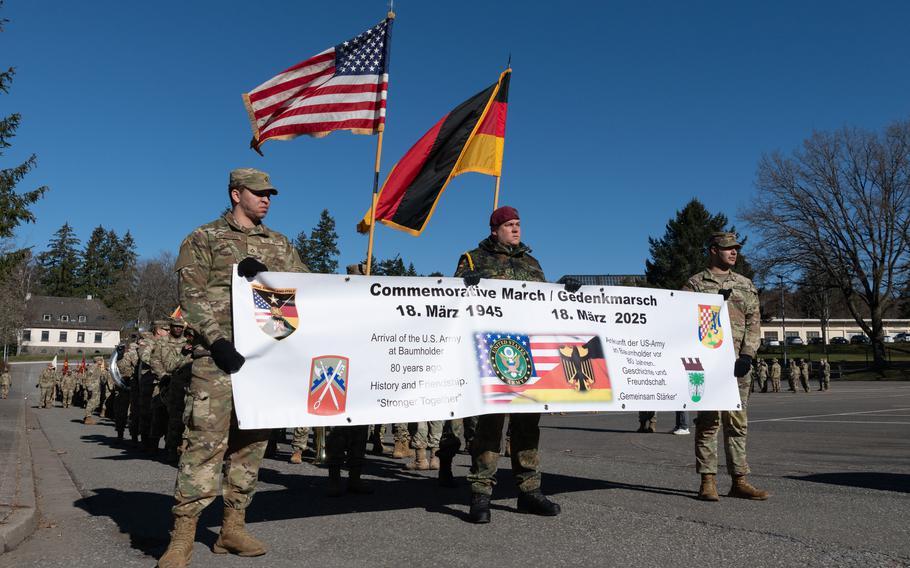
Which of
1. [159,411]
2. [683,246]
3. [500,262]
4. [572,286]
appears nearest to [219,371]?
[500,262]

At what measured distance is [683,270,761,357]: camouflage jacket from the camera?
21.7 ft

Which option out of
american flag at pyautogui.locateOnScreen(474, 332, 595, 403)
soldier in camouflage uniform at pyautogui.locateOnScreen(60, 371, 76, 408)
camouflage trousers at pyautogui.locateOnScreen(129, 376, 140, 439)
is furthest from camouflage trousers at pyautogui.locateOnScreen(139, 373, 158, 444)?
soldier in camouflage uniform at pyautogui.locateOnScreen(60, 371, 76, 408)

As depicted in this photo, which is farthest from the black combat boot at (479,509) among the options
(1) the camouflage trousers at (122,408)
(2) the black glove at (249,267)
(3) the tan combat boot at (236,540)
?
(1) the camouflage trousers at (122,408)

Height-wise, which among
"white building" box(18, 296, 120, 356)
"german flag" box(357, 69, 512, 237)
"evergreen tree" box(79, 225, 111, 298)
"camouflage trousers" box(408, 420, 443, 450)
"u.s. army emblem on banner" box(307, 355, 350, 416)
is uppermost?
"evergreen tree" box(79, 225, 111, 298)

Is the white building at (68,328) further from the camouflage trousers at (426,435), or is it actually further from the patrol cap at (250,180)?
the patrol cap at (250,180)

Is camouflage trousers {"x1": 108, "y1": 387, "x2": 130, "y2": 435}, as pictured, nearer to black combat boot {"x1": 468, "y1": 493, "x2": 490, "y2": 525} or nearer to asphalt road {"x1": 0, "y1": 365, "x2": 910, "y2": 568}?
asphalt road {"x1": 0, "y1": 365, "x2": 910, "y2": 568}

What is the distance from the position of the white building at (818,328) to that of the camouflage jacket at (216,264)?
105673 mm

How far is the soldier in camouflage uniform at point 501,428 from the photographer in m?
5.42

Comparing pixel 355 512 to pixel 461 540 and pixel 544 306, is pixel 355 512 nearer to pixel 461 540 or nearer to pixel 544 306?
pixel 461 540

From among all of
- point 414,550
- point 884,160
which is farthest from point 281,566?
point 884,160

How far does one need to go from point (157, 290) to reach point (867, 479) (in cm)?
10053

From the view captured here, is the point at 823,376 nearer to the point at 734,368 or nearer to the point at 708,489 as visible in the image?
the point at 734,368

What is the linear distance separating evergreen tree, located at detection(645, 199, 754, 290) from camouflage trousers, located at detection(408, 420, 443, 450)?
6260cm

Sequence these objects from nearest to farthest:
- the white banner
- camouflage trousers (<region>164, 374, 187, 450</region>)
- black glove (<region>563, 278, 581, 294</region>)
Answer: the white banner < black glove (<region>563, 278, 581, 294</region>) < camouflage trousers (<region>164, 374, 187, 450</region>)
